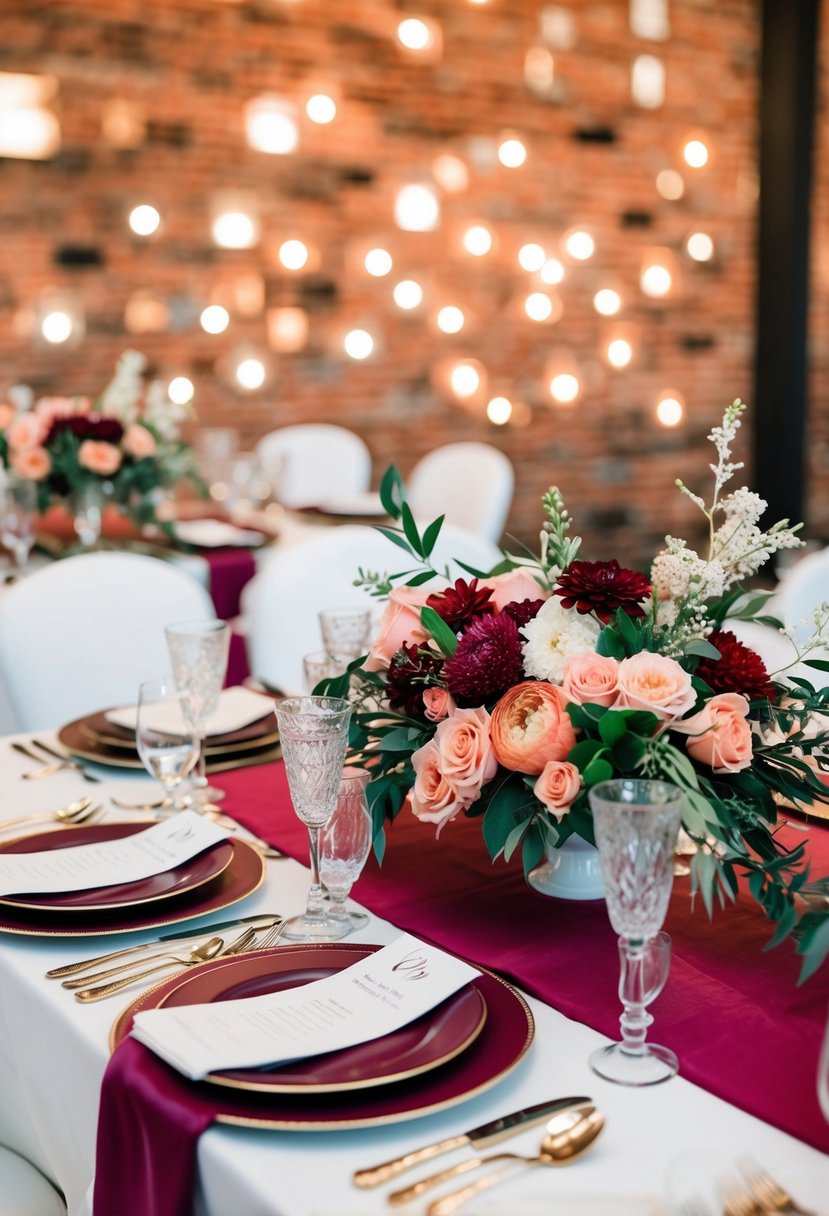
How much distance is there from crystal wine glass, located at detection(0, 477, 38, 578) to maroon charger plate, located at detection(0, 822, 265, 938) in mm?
1808

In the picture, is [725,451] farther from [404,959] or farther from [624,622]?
[404,959]

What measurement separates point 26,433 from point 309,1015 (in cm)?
235

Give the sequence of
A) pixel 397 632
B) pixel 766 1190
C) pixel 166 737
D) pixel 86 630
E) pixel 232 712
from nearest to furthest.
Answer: pixel 766 1190, pixel 397 632, pixel 166 737, pixel 232 712, pixel 86 630

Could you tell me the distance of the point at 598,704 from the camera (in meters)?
1.08

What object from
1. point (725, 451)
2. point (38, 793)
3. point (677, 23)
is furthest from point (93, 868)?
point (677, 23)

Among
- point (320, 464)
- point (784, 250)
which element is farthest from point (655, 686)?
point (784, 250)

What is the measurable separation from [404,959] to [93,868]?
0.40m

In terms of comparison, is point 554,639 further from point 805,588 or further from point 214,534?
point 214,534

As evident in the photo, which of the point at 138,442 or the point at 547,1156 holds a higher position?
the point at 138,442

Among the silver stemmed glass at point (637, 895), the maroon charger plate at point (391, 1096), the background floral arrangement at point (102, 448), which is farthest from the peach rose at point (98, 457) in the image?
the silver stemmed glass at point (637, 895)

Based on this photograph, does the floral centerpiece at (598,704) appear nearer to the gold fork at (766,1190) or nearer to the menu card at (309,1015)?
the menu card at (309,1015)

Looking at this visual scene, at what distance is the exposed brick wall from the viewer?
462cm

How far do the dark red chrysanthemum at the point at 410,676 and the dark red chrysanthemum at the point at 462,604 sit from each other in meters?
0.04

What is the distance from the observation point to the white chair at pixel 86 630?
2.14 meters
